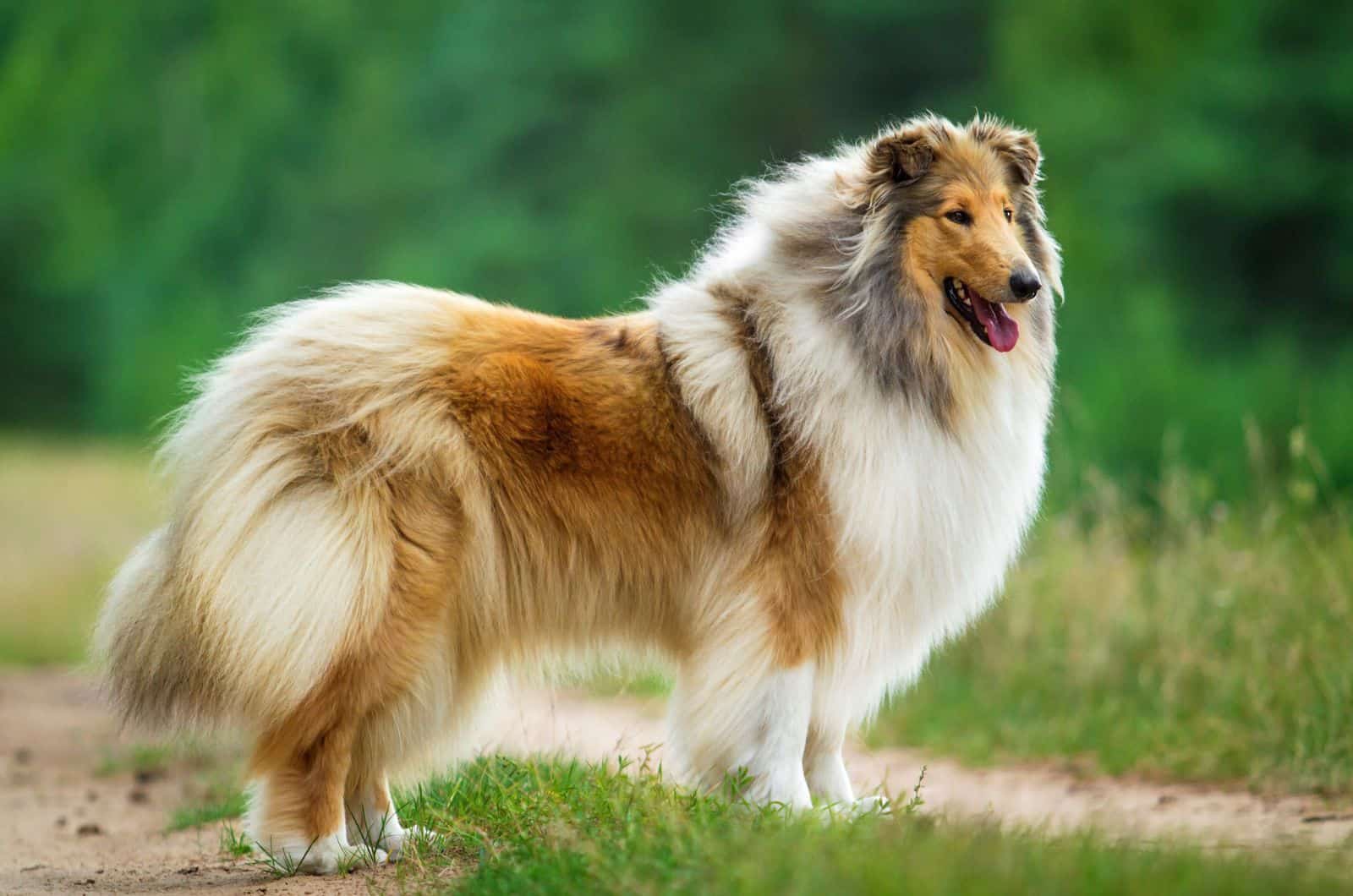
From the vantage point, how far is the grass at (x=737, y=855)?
3.17m

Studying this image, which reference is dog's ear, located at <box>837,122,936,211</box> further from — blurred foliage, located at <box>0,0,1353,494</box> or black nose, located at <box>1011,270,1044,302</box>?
blurred foliage, located at <box>0,0,1353,494</box>

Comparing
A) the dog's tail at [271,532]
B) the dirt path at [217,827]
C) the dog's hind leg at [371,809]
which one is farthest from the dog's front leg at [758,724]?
the dog's tail at [271,532]

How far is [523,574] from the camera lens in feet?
14.9

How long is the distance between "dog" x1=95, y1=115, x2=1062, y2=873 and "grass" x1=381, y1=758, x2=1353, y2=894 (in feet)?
1.02

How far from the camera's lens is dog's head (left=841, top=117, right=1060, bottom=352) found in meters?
4.66

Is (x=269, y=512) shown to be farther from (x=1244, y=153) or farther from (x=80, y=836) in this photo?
(x=1244, y=153)

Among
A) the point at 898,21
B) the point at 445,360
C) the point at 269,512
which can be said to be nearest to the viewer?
the point at 269,512

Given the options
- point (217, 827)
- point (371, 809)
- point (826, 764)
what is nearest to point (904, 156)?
point (826, 764)

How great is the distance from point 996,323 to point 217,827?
349 cm

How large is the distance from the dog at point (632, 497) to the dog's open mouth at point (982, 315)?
0.03 ft

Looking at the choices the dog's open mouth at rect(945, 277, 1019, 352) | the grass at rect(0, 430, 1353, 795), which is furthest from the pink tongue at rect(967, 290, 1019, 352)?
the grass at rect(0, 430, 1353, 795)

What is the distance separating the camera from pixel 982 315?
15.5ft

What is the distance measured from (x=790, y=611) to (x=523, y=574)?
0.83 metres

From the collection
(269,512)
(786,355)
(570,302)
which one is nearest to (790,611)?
(786,355)
